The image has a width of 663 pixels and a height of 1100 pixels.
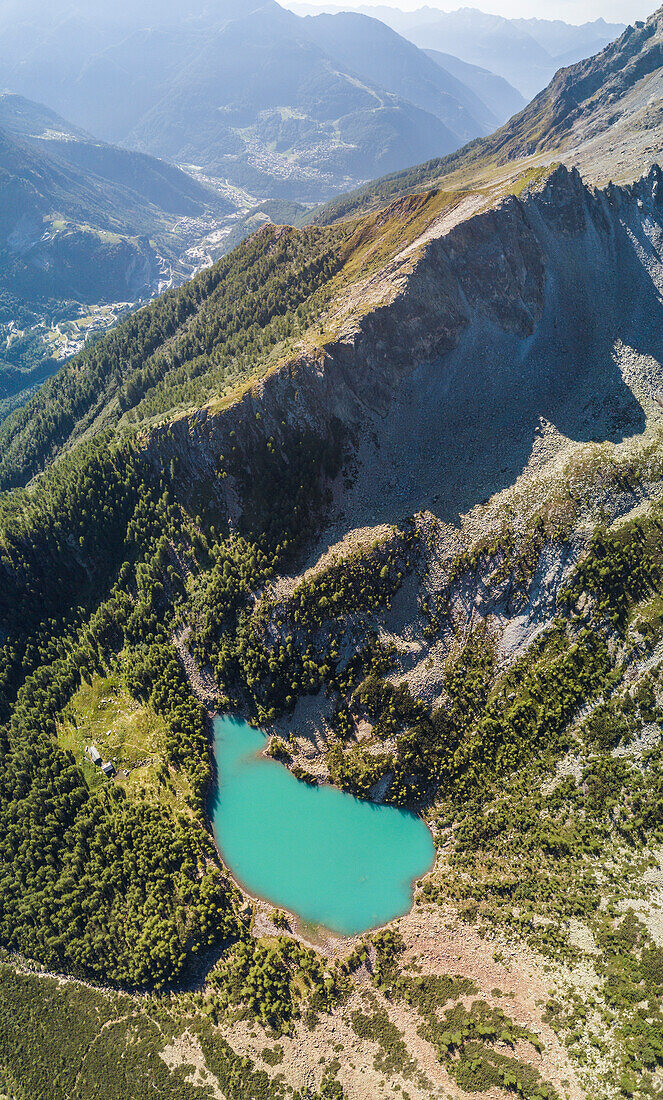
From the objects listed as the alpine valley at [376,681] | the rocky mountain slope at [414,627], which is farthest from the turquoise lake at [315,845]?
the rocky mountain slope at [414,627]

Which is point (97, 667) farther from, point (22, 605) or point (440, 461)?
point (440, 461)

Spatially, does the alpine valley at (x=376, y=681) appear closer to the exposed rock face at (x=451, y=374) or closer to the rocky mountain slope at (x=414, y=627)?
the rocky mountain slope at (x=414, y=627)

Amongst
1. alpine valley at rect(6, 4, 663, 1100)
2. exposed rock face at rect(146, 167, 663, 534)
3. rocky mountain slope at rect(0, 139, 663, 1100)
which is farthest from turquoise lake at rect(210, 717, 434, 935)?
exposed rock face at rect(146, 167, 663, 534)

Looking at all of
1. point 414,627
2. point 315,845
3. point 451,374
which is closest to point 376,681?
point 414,627

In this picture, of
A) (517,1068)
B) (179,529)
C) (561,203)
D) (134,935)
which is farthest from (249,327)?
(517,1068)

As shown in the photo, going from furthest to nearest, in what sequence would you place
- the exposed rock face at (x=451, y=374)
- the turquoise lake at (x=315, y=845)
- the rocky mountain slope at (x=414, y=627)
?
1. the exposed rock face at (x=451, y=374)
2. the turquoise lake at (x=315, y=845)
3. the rocky mountain slope at (x=414, y=627)
